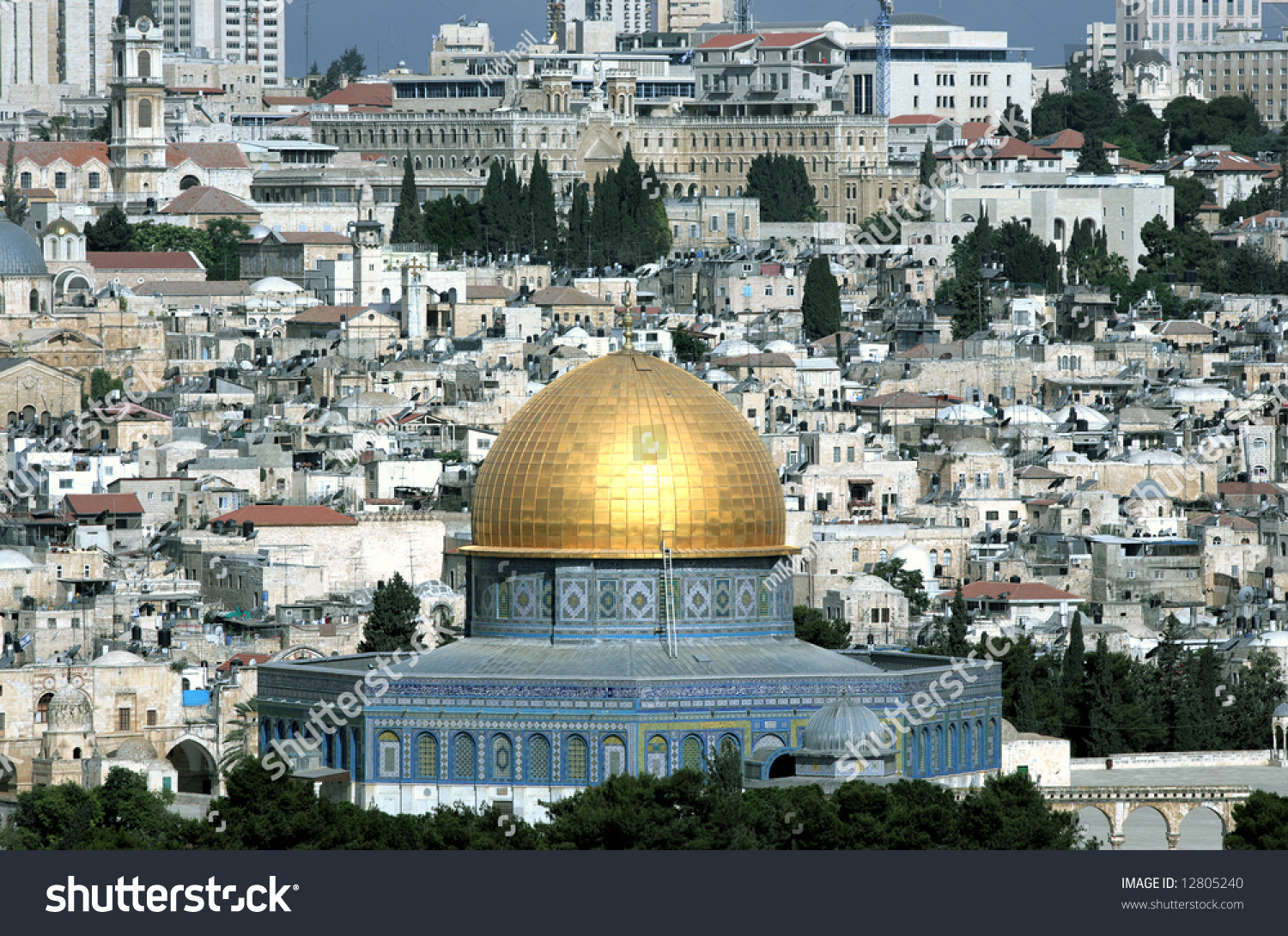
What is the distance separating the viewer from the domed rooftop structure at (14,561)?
5759cm

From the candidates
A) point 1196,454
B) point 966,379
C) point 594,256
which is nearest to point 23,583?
point 1196,454

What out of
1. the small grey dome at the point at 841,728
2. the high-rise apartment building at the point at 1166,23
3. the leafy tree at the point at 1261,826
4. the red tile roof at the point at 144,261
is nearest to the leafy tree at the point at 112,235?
the red tile roof at the point at 144,261

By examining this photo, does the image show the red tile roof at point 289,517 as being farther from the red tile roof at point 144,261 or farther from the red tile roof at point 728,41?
the red tile roof at point 728,41

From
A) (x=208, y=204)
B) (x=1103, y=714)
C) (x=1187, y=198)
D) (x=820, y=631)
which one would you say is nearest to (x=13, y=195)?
(x=208, y=204)

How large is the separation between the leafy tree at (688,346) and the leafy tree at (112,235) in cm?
2083

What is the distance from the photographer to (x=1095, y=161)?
119m

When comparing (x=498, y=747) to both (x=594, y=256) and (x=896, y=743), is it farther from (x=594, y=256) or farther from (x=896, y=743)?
(x=594, y=256)

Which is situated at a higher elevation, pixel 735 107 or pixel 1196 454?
pixel 735 107

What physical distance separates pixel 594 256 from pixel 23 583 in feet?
155

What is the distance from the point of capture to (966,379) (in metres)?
88.4

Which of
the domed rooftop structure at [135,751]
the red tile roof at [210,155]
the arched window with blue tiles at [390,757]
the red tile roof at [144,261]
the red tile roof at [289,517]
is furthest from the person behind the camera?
the red tile roof at [210,155]

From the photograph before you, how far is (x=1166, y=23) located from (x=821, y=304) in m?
102

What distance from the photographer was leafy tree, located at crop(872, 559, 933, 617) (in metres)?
59.5

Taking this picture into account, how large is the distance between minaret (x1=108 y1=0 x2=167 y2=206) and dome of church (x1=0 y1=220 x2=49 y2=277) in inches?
667
